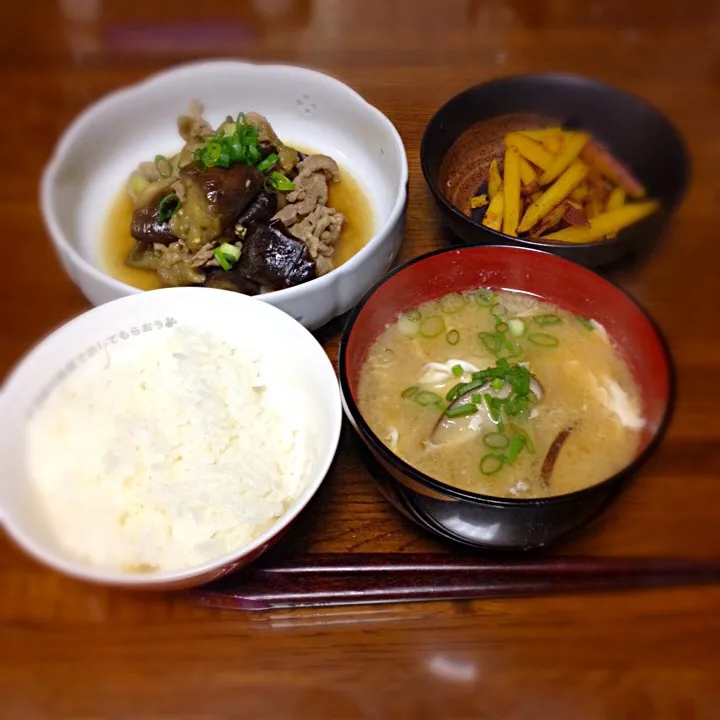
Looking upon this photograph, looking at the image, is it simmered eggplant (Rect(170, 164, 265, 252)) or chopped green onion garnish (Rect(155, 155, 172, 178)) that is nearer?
simmered eggplant (Rect(170, 164, 265, 252))

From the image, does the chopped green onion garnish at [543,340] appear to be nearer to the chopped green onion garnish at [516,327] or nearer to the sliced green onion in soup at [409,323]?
the chopped green onion garnish at [516,327]

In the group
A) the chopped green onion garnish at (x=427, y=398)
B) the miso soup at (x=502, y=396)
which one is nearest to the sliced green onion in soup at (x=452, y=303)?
the miso soup at (x=502, y=396)

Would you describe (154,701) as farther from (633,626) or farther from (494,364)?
(494,364)

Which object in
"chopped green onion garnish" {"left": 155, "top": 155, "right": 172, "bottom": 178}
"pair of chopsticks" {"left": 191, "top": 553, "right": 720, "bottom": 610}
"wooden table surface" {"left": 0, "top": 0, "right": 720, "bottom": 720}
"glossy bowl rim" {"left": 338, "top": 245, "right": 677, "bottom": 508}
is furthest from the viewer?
"chopped green onion garnish" {"left": 155, "top": 155, "right": 172, "bottom": 178}

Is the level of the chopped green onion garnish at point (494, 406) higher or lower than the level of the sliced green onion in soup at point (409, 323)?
higher

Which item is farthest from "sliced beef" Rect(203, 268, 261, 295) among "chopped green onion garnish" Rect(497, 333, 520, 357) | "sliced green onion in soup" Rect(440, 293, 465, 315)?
"chopped green onion garnish" Rect(497, 333, 520, 357)

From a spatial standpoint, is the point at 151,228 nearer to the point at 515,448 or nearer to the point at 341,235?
the point at 341,235

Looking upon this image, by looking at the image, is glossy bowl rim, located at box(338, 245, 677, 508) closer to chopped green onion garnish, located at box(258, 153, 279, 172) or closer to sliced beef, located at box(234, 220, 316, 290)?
sliced beef, located at box(234, 220, 316, 290)
